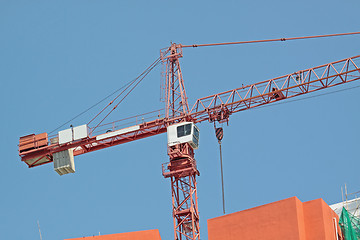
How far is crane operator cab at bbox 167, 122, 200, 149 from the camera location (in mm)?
85956

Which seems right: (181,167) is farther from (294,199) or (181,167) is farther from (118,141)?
(294,199)

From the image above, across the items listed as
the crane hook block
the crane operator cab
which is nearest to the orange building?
the crane operator cab

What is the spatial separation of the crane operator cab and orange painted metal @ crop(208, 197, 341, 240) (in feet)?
75.7

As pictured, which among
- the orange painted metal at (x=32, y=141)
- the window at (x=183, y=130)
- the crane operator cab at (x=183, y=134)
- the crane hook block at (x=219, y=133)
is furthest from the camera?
the orange painted metal at (x=32, y=141)

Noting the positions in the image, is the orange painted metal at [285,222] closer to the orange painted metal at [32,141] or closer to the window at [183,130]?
the window at [183,130]

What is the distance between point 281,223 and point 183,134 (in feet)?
86.0

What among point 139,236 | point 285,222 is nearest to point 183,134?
point 139,236

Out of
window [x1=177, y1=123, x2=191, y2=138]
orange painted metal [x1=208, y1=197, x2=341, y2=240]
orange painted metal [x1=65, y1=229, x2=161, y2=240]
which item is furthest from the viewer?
window [x1=177, y1=123, x2=191, y2=138]

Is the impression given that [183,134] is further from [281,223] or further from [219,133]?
[281,223]

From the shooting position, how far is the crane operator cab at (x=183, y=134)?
85956 mm

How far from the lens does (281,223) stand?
6131cm

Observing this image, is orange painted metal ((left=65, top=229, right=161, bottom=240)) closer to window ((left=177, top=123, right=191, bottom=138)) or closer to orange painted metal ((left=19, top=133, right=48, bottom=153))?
window ((left=177, top=123, right=191, bottom=138))

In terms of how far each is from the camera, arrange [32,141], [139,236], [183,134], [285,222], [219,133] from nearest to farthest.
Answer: [285,222]
[139,236]
[183,134]
[219,133]
[32,141]

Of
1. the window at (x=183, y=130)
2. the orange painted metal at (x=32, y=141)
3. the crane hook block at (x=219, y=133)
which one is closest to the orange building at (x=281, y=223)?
the window at (x=183, y=130)
